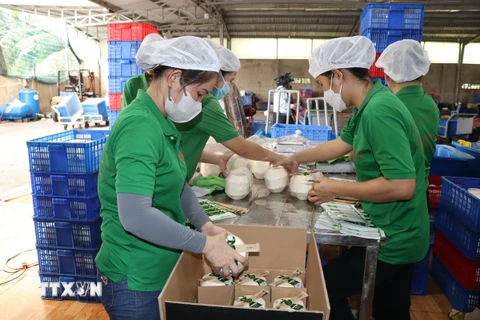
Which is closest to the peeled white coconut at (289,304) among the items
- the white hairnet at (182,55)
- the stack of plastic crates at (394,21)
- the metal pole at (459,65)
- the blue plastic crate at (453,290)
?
the white hairnet at (182,55)

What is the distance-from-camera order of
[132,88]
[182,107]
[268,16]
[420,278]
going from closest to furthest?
[182,107]
[132,88]
[420,278]
[268,16]

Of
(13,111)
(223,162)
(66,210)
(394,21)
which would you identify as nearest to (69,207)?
(66,210)

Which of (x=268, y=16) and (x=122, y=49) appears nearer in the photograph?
(x=122, y=49)

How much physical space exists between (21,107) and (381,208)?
1313 cm

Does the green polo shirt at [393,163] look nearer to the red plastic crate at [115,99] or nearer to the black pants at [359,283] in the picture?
the black pants at [359,283]

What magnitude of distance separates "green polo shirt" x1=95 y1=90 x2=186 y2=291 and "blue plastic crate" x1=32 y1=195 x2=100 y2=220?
59.0 inches

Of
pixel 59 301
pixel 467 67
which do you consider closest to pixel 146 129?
pixel 59 301

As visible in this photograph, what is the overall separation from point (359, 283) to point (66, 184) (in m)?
2.01

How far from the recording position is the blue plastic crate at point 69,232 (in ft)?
8.69

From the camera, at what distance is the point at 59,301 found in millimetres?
2760

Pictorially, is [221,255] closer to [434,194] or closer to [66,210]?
[66,210]

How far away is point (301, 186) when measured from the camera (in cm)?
200

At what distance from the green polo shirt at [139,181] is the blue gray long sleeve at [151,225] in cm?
3

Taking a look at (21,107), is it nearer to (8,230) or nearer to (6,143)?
(6,143)
